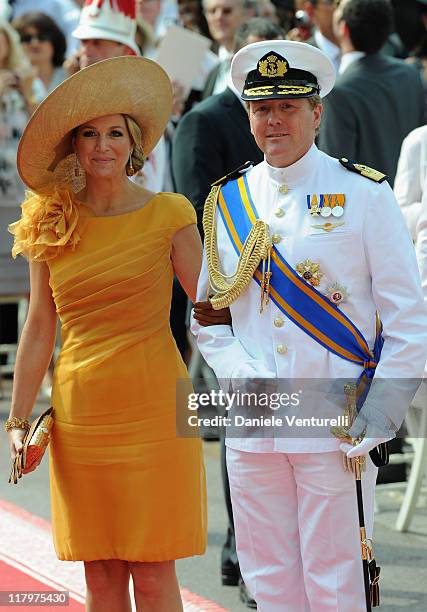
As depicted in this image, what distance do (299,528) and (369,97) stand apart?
318cm

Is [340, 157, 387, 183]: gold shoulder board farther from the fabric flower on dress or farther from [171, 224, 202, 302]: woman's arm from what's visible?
the fabric flower on dress

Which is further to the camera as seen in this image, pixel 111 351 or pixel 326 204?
pixel 111 351

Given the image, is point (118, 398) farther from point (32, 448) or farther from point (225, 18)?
point (225, 18)

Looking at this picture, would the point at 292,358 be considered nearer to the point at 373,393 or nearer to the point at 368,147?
the point at 373,393

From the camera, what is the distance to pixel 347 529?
11.6 ft

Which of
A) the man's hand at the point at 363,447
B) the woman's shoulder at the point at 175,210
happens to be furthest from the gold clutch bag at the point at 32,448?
the man's hand at the point at 363,447

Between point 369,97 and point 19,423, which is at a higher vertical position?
point 369,97

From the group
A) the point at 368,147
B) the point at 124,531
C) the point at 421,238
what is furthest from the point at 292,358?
the point at 368,147

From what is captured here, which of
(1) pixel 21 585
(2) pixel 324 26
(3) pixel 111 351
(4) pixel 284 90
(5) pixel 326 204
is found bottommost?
(1) pixel 21 585

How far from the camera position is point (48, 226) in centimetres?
395

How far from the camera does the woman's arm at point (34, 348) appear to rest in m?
4.02

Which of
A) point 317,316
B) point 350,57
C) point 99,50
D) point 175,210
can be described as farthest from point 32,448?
point 350,57

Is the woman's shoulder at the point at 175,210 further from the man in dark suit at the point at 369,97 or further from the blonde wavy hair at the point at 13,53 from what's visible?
the blonde wavy hair at the point at 13,53

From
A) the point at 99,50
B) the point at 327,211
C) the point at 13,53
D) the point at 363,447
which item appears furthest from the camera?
the point at 13,53
